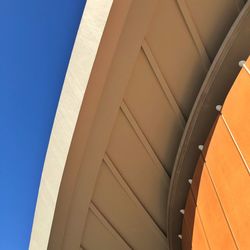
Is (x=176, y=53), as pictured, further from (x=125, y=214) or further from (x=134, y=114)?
(x=125, y=214)

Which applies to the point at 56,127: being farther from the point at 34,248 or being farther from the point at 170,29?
the point at 34,248

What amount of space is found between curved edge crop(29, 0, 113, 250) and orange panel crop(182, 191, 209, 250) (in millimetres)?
2241

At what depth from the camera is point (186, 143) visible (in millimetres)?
6664

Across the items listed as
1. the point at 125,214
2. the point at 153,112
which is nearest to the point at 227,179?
the point at 153,112

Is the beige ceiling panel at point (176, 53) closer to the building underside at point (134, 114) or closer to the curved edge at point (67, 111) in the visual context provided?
the building underside at point (134, 114)

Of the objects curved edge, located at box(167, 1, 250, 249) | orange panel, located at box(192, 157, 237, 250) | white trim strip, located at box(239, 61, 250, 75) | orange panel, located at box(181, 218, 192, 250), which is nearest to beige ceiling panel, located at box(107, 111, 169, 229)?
curved edge, located at box(167, 1, 250, 249)

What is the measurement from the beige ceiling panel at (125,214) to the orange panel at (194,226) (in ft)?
3.48

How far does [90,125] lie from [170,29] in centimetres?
183

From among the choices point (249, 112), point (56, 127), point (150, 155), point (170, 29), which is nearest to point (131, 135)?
point (150, 155)

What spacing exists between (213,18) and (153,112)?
171 centimetres

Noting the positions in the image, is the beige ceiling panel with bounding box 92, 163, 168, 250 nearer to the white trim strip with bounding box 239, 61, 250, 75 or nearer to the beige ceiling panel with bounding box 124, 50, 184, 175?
the beige ceiling panel with bounding box 124, 50, 184, 175

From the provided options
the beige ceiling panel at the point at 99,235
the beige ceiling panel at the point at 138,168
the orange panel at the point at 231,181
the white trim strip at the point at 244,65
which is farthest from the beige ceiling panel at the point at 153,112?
the beige ceiling panel at the point at 99,235

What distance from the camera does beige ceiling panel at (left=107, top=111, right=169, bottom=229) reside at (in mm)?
6695

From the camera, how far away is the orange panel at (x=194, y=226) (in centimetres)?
642
